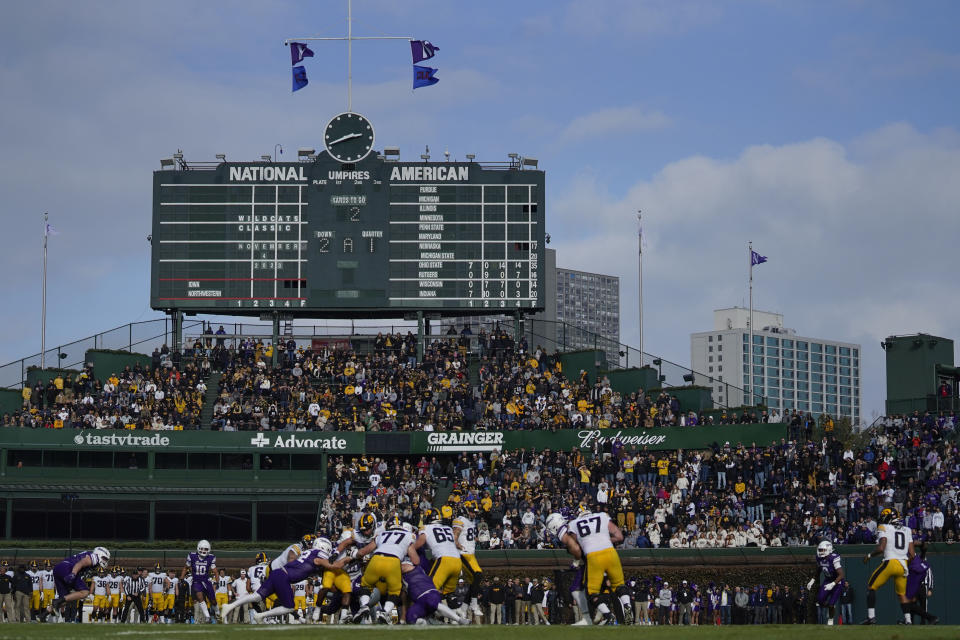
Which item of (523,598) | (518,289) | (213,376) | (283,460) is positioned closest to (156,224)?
(213,376)

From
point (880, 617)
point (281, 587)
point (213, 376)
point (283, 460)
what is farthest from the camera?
point (213, 376)

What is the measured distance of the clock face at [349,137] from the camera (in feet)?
186

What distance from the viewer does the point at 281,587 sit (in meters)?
22.8

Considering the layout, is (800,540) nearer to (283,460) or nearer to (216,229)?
(283,460)

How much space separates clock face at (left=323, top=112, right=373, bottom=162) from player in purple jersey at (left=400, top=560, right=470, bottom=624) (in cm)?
3643

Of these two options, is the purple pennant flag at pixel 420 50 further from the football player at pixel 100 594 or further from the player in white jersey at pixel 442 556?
the player in white jersey at pixel 442 556

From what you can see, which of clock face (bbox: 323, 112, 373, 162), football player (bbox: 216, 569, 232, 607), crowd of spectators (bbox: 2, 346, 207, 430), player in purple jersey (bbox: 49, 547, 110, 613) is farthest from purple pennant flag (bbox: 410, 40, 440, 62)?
player in purple jersey (bbox: 49, 547, 110, 613)

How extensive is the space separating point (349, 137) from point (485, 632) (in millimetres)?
40008

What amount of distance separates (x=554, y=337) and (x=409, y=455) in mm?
9974

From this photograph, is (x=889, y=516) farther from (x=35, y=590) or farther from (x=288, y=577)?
(x=35, y=590)

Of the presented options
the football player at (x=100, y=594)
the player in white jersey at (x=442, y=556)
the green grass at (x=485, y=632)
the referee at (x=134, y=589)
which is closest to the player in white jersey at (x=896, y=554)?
the green grass at (x=485, y=632)

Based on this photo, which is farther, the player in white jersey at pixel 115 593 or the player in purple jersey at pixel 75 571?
the player in white jersey at pixel 115 593

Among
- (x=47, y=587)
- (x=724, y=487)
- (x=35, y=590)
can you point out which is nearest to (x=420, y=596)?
(x=47, y=587)

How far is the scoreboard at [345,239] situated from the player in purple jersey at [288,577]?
3332cm
